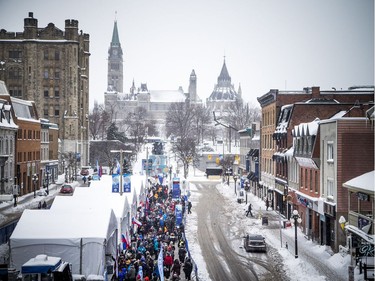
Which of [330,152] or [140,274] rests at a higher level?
[330,152]

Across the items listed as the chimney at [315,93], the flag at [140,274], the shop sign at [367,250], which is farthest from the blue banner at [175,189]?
the flag at [140,274]

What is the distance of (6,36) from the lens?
10425cm

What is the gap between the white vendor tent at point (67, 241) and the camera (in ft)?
72.5

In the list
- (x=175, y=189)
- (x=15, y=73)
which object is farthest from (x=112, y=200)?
(x=15, y=73)

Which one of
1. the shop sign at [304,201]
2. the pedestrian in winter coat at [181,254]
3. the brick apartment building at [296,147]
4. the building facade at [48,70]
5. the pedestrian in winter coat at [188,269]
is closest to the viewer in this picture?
the pedestrian in winter coat at [188,269]

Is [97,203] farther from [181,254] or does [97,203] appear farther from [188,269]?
[188,269]

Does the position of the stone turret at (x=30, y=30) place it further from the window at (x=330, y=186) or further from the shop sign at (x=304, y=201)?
the window at (x=330, y=186)

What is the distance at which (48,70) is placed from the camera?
104 m

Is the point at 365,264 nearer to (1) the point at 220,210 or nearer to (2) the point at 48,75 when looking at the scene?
(1) the point at 220,210

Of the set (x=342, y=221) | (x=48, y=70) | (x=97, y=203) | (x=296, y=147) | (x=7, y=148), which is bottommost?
(x=342, y=221)

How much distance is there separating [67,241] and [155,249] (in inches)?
344

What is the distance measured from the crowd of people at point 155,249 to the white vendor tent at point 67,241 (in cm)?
174

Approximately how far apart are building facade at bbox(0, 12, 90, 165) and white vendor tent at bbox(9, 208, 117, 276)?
8073 cm

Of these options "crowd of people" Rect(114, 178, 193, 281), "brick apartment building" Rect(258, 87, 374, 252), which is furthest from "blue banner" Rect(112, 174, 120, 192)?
"brick apartment building" Rect(258, 87, 374, 252)
